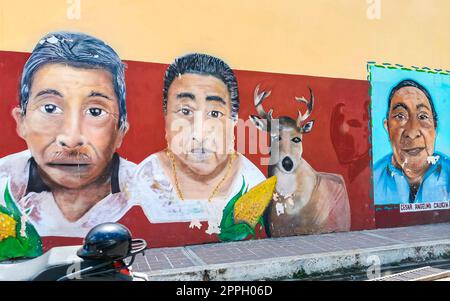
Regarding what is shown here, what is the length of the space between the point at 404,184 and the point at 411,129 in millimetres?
1105

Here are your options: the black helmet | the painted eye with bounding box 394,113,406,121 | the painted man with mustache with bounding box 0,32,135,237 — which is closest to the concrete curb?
the painted man with mustache with bounding box 0,32,135,237

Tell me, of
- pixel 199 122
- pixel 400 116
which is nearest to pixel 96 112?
pixel 199 122

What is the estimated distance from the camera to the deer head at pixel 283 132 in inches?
248

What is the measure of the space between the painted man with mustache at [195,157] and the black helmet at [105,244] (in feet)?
10.5

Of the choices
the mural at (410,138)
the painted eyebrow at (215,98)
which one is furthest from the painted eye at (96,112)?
the mural at (410,138)

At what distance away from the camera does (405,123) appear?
7.34 metres

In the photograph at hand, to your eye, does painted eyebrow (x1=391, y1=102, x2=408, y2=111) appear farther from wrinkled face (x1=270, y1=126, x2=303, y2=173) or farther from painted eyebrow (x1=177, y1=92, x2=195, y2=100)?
painted eyebrow (x1=177, y1=92, x2=195, y2=100)

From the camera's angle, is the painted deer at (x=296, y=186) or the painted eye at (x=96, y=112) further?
the painted deer at (x=296, y=186)

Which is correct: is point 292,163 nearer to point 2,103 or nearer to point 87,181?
point 87,181

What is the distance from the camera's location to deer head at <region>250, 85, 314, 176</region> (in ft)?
20.7

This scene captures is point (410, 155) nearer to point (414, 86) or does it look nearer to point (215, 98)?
point (414, 86)

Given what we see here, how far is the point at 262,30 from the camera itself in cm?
637

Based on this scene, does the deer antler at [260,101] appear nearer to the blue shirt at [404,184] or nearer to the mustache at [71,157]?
the blue shirt at [404,184]

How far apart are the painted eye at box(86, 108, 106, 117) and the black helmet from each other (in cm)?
328
